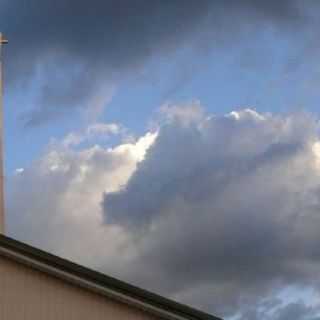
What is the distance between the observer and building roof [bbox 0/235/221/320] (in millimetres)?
24141

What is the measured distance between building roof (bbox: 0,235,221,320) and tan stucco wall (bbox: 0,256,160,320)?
0.20 m

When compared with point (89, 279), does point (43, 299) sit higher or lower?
lower

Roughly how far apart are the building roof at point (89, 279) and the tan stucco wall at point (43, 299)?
8.0 inches

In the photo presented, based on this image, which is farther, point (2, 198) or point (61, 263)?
point (2, 198)

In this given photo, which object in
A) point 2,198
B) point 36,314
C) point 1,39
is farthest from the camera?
point 1,39

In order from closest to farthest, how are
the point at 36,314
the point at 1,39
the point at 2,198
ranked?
the point at 36,314 → the point at 2,198 → the point at 1,39

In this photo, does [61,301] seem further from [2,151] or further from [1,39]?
[1,39]

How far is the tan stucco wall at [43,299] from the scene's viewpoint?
24125 millimetres

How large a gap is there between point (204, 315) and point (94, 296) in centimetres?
276

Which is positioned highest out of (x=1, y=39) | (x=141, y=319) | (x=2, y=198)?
(x=1, y=39)

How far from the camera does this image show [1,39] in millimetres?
38438

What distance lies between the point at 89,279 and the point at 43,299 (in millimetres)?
1198

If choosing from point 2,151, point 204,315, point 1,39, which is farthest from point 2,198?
point 204,315

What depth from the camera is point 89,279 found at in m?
24.3
